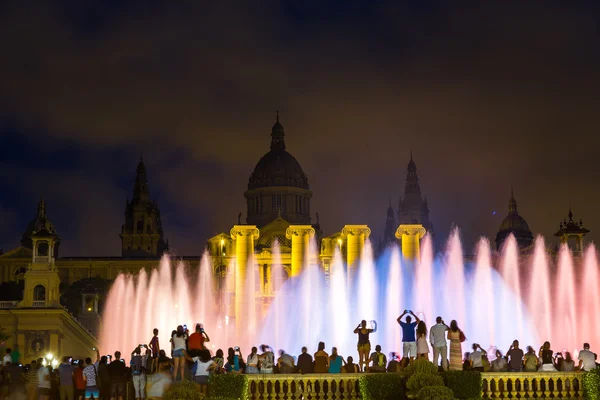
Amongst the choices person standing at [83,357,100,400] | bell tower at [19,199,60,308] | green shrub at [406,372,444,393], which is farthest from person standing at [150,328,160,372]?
bell tower at [19,199,60,308]

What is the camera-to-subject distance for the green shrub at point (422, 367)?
29.7 meters

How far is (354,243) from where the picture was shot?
64.9 meters

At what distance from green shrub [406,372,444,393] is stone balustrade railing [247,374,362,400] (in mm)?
2373

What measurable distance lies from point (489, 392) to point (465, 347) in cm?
2479

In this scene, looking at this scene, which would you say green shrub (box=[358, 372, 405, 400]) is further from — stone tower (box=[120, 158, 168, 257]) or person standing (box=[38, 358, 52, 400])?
stone tower (box=[120, 158, 168, 257])

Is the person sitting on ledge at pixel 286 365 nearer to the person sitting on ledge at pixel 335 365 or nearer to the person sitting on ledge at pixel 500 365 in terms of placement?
the person sitting on ledge at pixel 335 365

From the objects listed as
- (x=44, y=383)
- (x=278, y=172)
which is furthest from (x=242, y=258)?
(x=278, y=172)

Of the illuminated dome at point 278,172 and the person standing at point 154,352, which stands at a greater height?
the illuminated dome at point 278,172

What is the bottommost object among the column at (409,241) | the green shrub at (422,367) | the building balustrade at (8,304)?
the green shrub at (422,367)

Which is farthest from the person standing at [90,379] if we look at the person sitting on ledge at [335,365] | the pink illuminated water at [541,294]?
the pink illuminated water at [541,294]

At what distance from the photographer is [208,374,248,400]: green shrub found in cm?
2992

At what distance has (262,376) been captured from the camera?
104 feet

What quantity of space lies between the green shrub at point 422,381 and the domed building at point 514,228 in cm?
15646

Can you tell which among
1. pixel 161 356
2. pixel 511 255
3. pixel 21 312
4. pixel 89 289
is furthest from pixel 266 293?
pixel 161 356
